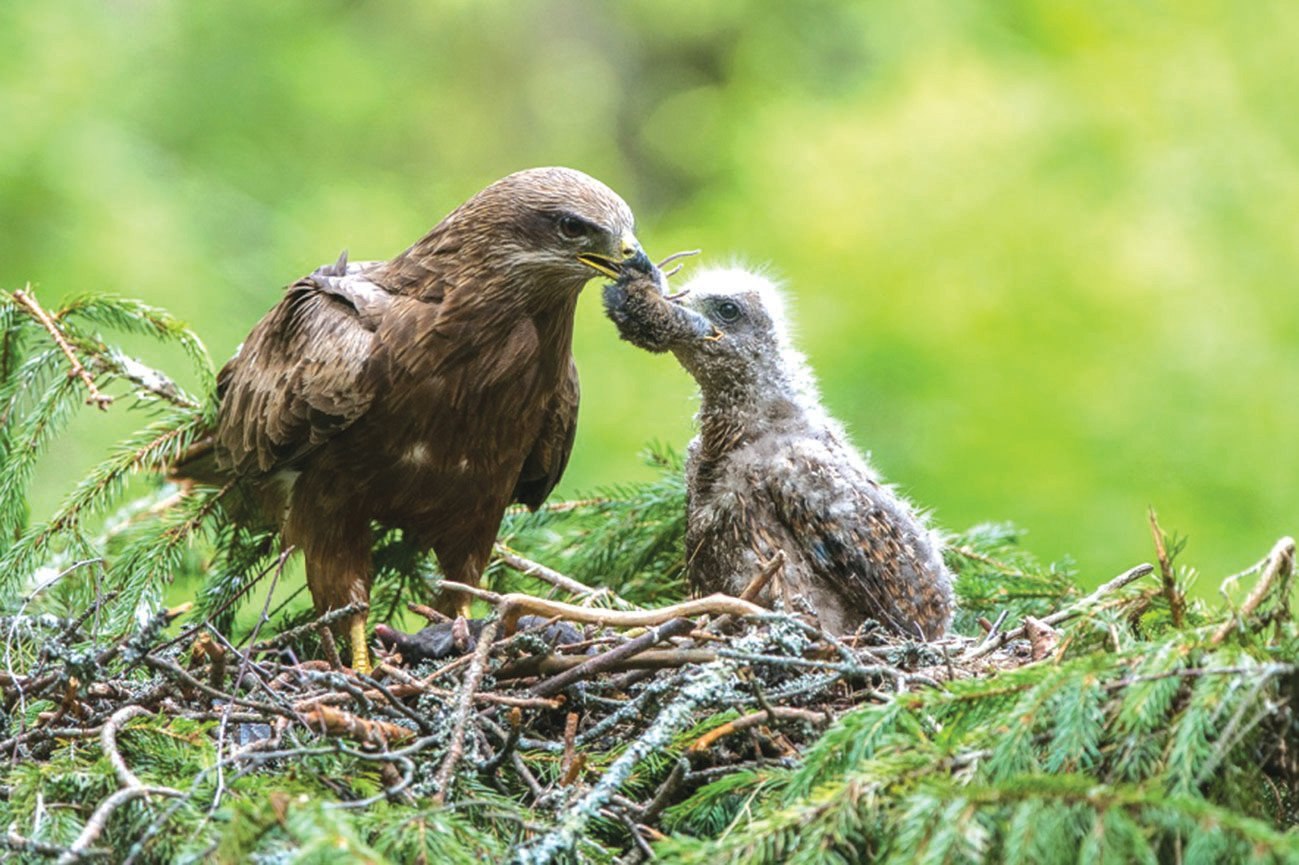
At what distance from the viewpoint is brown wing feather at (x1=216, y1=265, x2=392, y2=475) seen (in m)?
3.79

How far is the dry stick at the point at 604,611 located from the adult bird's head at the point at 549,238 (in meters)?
1.19

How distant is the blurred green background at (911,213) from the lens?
6.87m

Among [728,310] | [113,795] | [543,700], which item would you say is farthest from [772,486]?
[113,795]

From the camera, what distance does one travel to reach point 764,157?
30.6 ft

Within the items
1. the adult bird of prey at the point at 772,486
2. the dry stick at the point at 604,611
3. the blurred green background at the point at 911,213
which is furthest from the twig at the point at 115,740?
the blurred green background at the point at 911,213

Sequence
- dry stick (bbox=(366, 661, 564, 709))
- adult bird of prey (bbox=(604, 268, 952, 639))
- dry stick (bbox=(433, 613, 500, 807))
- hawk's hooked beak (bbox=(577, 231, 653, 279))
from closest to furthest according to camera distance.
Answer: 1. dry stick (bbox=(433, 613, 500, 807))
2. dry stick (bbox=(366, 661, 564, 709))
3. adult bird of prey (bbox=(604, 268, 952, 639))
4. hawk's hooked beak (bbox=(577, 231, 653, 279))

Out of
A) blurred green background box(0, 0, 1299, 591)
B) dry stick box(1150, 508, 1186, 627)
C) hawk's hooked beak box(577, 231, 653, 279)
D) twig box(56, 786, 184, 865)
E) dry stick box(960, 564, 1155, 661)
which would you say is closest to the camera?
twig box(56, 786, 184, 865)

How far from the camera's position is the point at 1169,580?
256 centimetres

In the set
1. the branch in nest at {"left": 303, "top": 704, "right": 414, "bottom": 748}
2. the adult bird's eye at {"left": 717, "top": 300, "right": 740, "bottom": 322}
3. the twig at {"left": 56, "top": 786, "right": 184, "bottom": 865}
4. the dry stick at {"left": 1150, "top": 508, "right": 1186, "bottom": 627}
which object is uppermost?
the adult bird's eye at {"left": 717, "top": 300, "right": 740, "bottom": 322}

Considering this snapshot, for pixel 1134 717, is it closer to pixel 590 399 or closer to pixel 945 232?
pixel 945 232

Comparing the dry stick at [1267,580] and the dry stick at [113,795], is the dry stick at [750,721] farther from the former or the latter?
the dry stick at [113,795]

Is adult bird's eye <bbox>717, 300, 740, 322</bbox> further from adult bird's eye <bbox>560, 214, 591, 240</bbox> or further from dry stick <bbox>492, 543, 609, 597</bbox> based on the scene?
dry stick <bbox>492, 543, 609, 597</bbox>

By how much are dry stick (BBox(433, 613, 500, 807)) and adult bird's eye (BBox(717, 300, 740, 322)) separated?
1.41m

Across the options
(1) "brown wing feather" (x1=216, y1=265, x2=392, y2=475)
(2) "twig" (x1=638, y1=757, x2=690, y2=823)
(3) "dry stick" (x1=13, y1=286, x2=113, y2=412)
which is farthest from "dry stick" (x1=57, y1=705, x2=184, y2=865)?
(3) "dry stick" (x1=13, y1=286, x2=113, y2=412)
